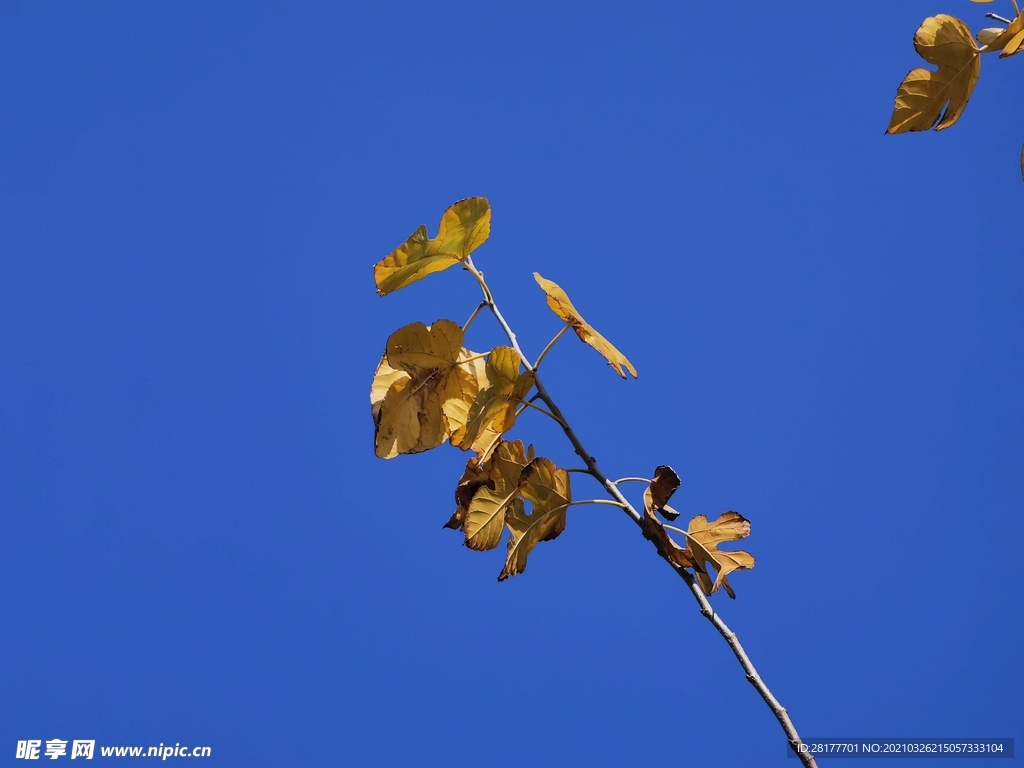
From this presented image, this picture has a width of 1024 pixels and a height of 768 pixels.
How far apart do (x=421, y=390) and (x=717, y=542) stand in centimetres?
28

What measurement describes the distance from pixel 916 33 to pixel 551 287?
33 cm

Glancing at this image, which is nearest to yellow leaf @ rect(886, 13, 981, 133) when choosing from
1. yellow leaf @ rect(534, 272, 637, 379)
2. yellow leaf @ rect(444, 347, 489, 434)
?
yellow leaf @ rect(534, 272, 637, 379)

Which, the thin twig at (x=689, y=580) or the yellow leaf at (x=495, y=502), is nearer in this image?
the thin twig at (x=689, y=580)

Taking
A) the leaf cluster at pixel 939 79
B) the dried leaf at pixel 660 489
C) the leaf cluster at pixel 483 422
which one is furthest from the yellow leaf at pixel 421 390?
the leaf cluster at pixel 939 79

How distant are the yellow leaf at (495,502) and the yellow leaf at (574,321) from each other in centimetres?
11

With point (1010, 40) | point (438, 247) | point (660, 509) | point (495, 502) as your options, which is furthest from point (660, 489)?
point (1010, 40)

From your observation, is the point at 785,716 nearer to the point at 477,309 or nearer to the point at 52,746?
the point at 477,309

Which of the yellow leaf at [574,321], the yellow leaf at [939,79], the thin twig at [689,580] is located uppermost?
the yellow leaf at [939,79]

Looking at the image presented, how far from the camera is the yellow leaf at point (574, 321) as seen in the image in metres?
0.76

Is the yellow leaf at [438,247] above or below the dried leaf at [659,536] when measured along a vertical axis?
above

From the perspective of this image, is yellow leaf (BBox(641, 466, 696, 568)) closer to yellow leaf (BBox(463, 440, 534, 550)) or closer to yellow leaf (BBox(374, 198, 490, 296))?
yellow leaf (BBox(463, 440, 534, 550))

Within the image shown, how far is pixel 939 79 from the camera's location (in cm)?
68

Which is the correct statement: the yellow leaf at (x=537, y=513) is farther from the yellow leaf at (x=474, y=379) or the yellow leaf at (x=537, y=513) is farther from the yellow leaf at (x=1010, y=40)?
the yellow leaf at (x=1010, y=40)

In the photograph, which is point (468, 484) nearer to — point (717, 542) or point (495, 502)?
point (495, 502)
